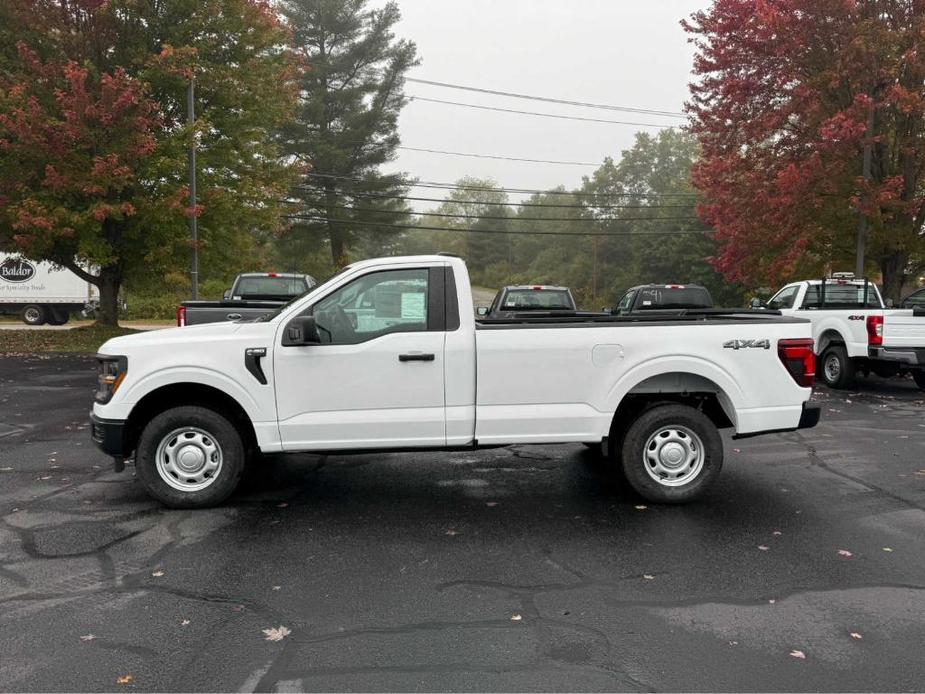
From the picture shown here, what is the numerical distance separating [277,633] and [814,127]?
17230mm

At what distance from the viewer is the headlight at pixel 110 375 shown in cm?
559

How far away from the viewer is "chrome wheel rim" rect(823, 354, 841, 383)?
509 inches

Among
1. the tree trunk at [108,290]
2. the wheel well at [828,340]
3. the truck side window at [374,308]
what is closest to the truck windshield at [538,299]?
the wheel well at [828,340]

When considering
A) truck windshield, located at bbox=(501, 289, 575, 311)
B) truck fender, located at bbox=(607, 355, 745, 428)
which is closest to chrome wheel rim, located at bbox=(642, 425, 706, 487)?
truck fender, located at bbox=(607, 355, 745, 428)

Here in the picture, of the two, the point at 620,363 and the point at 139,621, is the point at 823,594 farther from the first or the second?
the point at 139,621

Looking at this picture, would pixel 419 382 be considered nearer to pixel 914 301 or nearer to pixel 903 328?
pixel 903 328

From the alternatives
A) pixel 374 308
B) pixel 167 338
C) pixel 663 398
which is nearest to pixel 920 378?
pixel 663 398

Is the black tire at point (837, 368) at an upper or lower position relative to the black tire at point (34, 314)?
lower

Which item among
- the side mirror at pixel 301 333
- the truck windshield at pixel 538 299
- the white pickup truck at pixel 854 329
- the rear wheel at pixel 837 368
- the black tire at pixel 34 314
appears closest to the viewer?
the side mirror at pixel 301 333

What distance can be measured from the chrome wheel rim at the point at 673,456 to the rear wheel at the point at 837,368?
326 inches

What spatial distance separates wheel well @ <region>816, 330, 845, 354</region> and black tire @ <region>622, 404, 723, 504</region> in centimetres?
847

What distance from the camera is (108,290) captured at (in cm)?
2106

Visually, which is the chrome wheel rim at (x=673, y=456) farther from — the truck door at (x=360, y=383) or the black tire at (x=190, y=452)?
the black tire at (x=190, y=452)

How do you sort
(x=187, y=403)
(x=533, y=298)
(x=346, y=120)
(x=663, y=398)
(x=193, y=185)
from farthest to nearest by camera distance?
(x=346, y=120), (x=193, y=185), (x=533, y=298), (x=663, y=398), (x=187, y=403)
